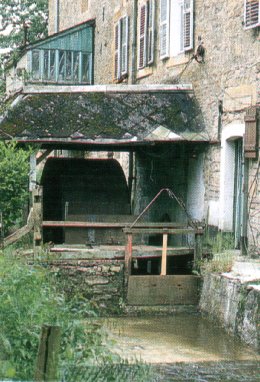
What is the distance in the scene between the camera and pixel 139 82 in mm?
19516

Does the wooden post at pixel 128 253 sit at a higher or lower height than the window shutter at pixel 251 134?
lower

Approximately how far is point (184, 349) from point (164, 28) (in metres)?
8.58

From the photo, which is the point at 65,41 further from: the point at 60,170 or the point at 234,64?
the point at 234,64

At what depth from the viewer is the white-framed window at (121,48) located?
67.2 ft

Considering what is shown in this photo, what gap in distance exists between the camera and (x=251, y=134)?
13.1 metres

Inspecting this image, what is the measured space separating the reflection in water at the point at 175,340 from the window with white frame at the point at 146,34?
737cm

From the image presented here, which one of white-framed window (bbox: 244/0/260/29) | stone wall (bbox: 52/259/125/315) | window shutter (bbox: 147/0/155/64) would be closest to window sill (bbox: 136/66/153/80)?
window shutter (bbox: 147/0/155/64)

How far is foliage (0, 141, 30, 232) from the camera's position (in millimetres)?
13031

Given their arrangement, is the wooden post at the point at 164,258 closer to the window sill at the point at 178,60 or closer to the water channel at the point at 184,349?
the water channel at the point at 184,349

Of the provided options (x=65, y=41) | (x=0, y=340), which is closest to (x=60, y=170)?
(x=65, y=41)

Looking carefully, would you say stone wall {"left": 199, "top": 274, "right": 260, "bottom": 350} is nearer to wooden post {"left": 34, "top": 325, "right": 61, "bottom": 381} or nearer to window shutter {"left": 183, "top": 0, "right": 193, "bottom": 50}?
wooden post {"left": 34, "top": 325, "right": 61, "bottom": 381}

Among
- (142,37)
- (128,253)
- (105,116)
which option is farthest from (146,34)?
(128,253)

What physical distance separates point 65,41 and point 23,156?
10866mm

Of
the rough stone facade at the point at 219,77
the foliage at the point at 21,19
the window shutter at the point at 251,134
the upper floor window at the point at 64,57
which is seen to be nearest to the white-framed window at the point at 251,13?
the rough stone facade at the point at 219,77
